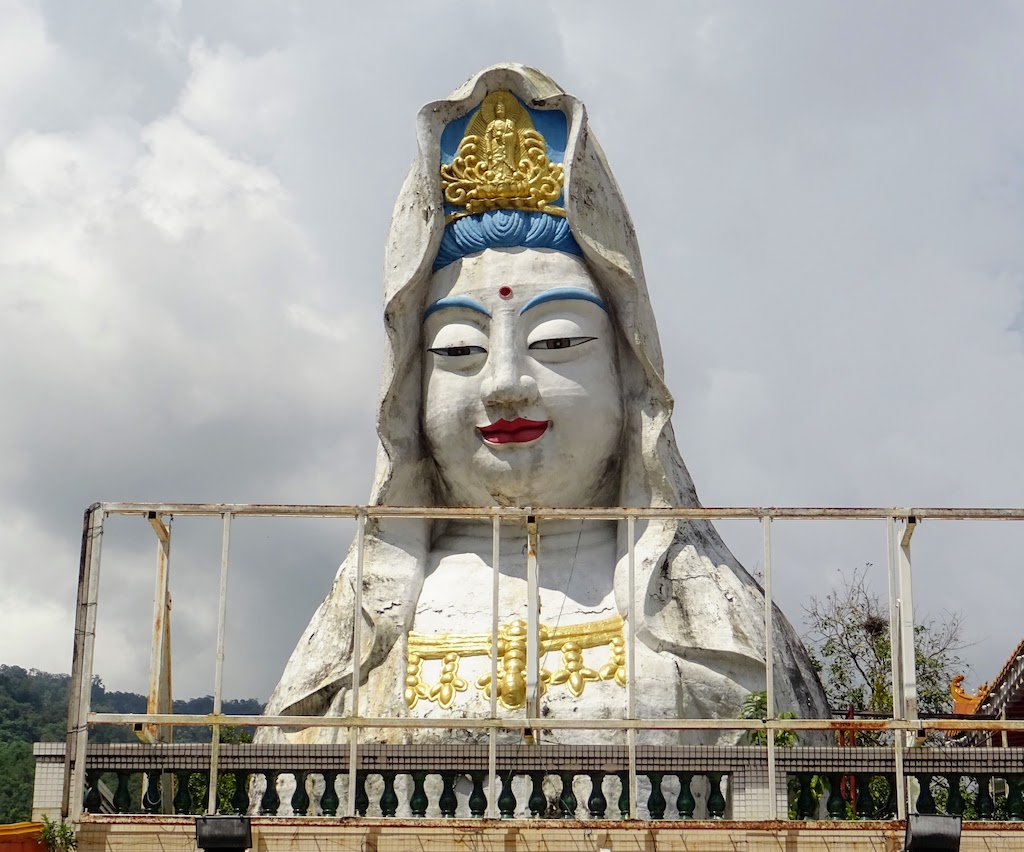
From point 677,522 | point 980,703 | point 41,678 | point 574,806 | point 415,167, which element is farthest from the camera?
point 41,678

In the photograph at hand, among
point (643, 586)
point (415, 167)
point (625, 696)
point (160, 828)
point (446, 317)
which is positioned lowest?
point (160, 828)

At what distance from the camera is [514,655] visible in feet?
45.4

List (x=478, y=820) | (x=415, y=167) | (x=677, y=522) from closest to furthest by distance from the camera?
(x=478, y=820) < (x=677, y=522) < (x=415, y=167)

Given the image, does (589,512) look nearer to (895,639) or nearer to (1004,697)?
(895,639)

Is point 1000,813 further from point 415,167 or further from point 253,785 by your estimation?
point 415,167

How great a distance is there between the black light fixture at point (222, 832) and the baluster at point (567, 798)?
2098 millimetres

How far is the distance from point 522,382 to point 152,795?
15.4ft

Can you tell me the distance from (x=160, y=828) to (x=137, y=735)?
941 millimetres

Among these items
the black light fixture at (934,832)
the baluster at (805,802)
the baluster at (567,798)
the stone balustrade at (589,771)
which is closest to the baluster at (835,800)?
the stone balustrade at (589,771)

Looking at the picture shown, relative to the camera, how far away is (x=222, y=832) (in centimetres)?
1023

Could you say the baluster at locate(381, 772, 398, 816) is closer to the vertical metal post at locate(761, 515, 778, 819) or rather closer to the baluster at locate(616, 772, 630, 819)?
the baluster at locate(616, 772, 630, 819)

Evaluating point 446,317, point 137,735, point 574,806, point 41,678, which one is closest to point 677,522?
point 446,317

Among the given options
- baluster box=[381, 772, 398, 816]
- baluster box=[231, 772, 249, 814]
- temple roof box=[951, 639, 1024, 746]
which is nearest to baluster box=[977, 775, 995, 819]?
baluster box=[381, 772, 398, 816]

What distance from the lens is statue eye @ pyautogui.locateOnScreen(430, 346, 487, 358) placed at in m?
14.9
